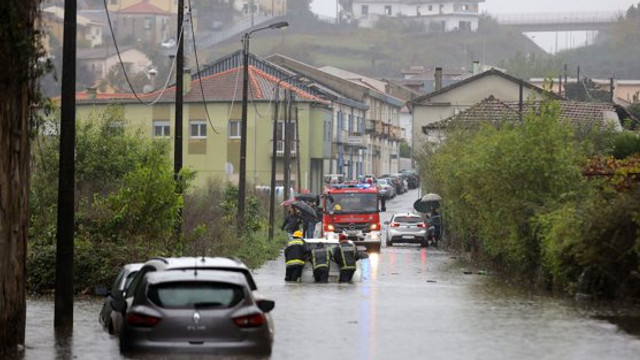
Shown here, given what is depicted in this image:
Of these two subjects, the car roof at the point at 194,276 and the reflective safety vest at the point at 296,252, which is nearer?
the car roof at the point at 194,276

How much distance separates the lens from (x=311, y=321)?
23.3m

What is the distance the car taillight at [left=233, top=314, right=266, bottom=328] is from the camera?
15930 millimetres

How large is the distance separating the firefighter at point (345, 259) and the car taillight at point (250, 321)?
18255mm

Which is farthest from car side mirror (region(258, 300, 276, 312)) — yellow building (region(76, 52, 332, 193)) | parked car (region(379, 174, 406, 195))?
parked car (region(379, 174, 406, 195))

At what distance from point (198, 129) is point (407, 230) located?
28222 millimetres

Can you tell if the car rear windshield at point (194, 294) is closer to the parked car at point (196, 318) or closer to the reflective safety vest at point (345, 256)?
the parked car at point (196, 318)

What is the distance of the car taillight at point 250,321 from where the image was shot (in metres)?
15.9

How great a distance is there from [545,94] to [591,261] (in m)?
12.9

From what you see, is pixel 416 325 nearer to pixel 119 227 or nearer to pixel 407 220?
pixel 119 227

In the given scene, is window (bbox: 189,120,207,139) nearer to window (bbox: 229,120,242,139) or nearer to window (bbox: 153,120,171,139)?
window (bbox: 153,120,171,139)

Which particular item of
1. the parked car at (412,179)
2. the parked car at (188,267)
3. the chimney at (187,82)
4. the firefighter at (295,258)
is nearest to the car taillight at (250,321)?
the parked car at (188,267)

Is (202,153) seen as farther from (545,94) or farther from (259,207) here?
(545,94)

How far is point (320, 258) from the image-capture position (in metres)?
33.9

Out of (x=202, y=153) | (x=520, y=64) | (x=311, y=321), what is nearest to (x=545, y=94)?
(x=311, y=321)
